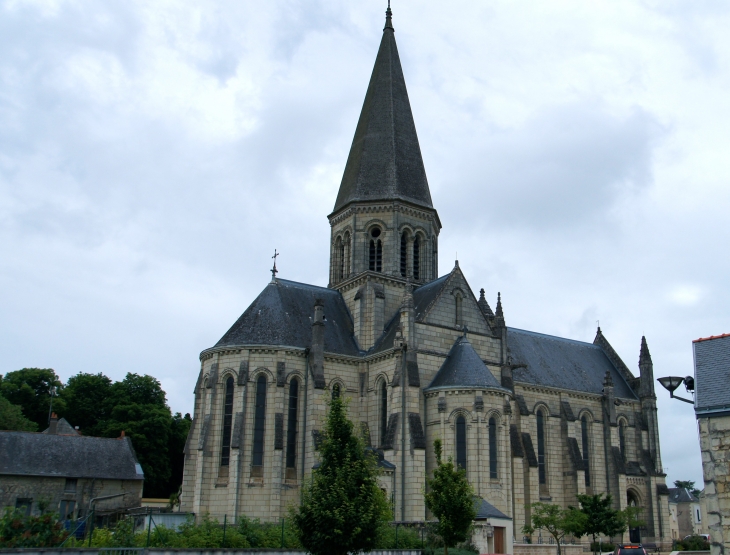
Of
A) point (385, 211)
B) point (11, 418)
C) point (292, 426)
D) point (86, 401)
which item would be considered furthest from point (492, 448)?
point (86, 401)

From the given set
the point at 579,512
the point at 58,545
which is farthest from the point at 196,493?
the point at 579,512

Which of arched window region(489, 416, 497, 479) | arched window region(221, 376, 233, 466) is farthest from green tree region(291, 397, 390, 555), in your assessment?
arched window region(221, 376, 233, 466)

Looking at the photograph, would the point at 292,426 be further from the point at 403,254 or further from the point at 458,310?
the point at 403,254

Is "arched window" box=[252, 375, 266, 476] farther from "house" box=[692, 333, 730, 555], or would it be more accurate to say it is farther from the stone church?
"house" box=[692, 333, 730, 555]

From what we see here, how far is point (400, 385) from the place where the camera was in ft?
139

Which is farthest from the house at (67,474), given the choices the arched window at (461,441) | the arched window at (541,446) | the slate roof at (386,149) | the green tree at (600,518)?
the green tree at (600,518)

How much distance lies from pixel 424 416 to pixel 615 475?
18940 millimetres

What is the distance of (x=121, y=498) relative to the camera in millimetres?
→ 52531

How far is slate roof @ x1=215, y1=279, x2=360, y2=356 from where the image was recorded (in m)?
44.2

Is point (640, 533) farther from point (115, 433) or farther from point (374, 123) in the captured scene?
point (115, 433)

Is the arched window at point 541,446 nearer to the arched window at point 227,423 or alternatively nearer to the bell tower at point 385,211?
the bell tower at point 385,211

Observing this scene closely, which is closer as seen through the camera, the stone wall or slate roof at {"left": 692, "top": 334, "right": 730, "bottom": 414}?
the stone wall

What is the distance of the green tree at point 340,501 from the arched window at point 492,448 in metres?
19.4

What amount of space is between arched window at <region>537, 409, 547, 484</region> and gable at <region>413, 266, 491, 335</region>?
924 centimetres
